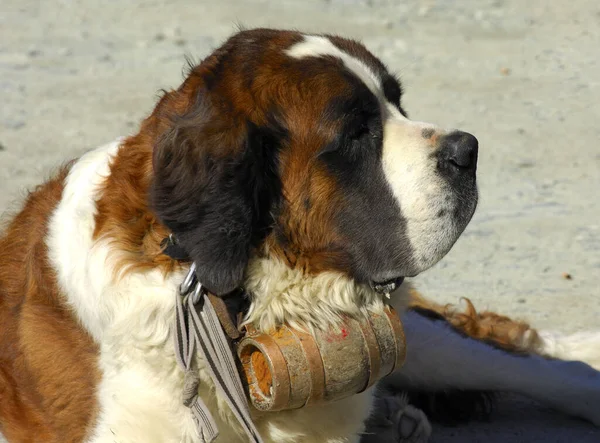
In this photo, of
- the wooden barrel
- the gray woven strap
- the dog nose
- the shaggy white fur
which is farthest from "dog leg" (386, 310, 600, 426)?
the gray woven strap

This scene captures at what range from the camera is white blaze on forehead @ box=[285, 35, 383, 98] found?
10.4ft

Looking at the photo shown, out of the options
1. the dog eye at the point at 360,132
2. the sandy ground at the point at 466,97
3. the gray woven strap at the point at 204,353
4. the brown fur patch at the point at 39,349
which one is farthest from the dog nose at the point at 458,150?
the sandy ground at the point at 466,97

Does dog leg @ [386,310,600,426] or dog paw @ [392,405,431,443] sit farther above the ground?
dog leg @ [386,310,600,426]

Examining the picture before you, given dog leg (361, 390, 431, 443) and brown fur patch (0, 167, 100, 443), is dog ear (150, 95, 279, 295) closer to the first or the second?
brown fur patch (0, 167, 100, 443)

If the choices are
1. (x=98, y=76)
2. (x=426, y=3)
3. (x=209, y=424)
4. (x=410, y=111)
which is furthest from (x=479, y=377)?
(x=426, y=3)

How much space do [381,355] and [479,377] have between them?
53.4 inches

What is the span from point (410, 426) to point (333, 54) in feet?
5.74

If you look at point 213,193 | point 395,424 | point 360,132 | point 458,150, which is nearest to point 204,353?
point 213,193

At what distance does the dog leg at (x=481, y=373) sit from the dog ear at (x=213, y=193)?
1.55 m

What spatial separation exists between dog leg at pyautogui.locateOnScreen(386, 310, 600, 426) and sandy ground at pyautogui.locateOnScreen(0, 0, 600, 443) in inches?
5.3

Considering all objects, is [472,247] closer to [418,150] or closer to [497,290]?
[497,290]

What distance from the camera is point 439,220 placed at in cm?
313

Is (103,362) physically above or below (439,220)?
below

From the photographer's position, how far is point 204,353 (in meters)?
3.03
